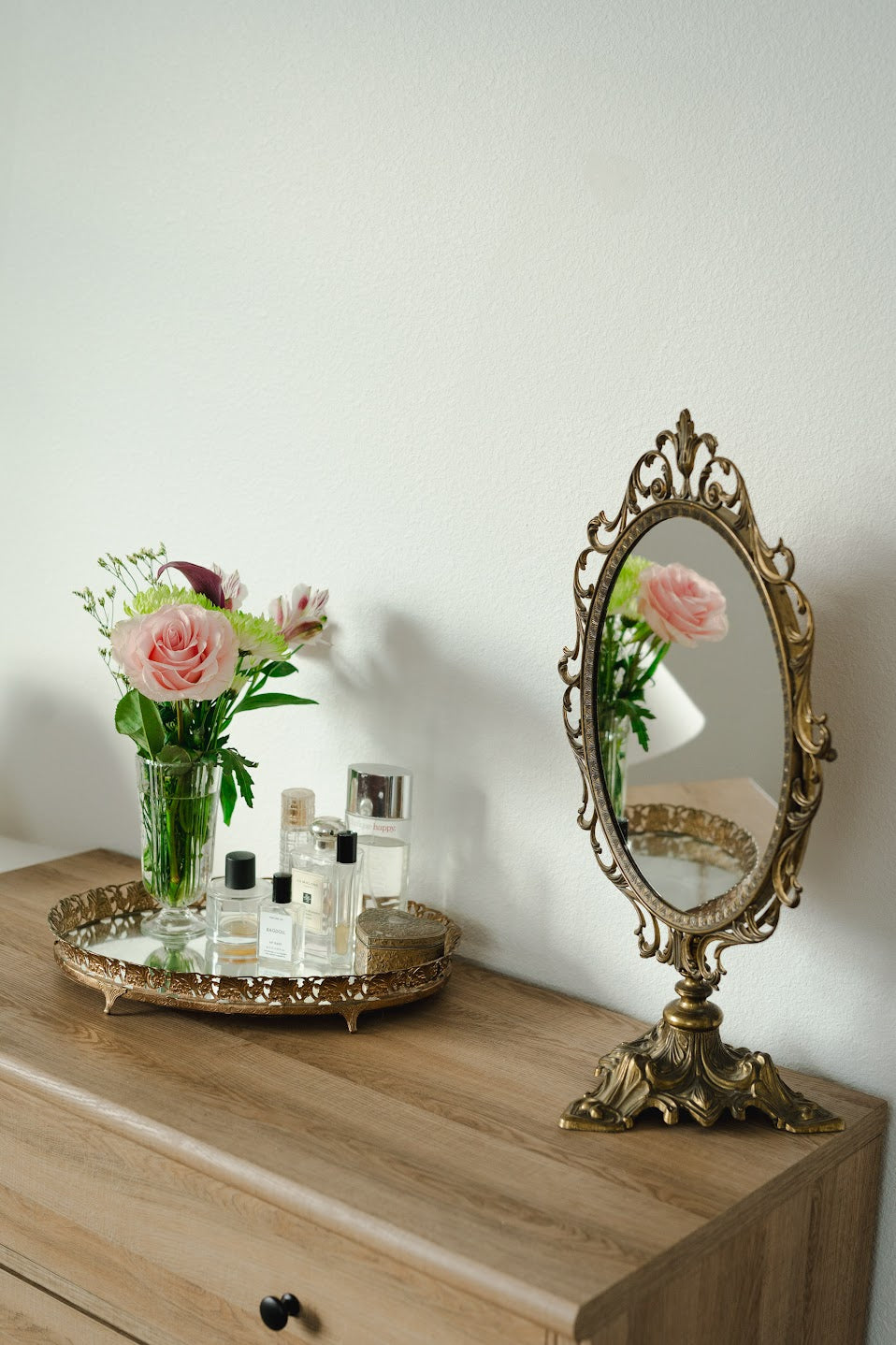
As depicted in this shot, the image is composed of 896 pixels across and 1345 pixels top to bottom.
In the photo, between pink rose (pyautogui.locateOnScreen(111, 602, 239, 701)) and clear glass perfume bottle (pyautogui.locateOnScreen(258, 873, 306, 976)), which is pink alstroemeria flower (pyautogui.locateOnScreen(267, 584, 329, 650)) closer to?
pink rose (pyautogui.locateOnScreen(111, 602, 239, 701))

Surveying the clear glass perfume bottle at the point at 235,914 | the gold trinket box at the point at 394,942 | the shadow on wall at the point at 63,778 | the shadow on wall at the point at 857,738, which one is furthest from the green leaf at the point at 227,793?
the shadow on wall at the point at 857,738

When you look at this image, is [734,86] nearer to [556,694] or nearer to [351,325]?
[351,325]

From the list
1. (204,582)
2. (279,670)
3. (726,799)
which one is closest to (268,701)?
(279,670)

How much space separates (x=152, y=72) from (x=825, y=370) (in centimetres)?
99

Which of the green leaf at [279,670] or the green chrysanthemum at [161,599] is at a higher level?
the green chrysanthemum at [161,599]

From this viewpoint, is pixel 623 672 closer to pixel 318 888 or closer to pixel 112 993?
pixel 318 888

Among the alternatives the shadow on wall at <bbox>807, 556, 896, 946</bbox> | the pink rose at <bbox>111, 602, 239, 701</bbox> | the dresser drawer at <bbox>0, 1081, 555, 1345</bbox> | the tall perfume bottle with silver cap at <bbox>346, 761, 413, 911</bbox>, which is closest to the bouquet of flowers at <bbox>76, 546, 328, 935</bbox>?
the pink rose at <bbox>111, 602, 239, 701</bbox>

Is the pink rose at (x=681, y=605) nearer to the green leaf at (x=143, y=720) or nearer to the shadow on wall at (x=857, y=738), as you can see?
the shadow on wall at (x=857, y=738)

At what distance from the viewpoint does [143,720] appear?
4.47ft

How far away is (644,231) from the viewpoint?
125 cm

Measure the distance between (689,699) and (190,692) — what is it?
1.58ft

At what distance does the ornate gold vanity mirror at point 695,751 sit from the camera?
1.02m

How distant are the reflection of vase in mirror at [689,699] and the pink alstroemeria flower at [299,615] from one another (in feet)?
1.28

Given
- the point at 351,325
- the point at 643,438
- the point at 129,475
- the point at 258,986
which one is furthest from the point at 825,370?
the point at 129,475
